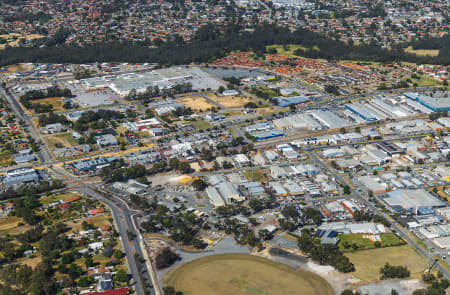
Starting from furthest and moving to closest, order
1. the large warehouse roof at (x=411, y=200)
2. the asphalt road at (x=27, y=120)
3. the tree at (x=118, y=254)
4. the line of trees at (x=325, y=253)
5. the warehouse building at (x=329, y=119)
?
the warehouse building at (x=329, y=119), the asphalt road at (x=27, y=120), the large warehouse roof at (x=411, y=200), the tree at (x=118, y=254), the line of trees at (x=325, y=253)

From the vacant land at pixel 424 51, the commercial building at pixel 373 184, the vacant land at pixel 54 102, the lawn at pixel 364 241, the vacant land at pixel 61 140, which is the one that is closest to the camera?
the lawn at pixel 364 241

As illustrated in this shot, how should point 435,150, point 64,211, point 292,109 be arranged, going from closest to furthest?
point 64,211
point 435,150
point 292,109

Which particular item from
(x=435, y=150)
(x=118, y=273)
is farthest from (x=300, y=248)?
(x=435, y=150)

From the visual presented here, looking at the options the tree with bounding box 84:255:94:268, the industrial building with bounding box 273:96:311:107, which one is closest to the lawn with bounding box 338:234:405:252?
the tree with bounding box 84:255:94:268

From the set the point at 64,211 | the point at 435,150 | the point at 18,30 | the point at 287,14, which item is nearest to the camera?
the point at 64,211

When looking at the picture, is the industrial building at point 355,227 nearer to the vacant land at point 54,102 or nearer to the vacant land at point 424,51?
the vacant land at point 54,102

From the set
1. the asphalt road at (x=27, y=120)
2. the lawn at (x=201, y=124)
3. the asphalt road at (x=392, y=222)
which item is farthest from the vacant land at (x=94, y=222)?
the lawn at (x=201, y=124)

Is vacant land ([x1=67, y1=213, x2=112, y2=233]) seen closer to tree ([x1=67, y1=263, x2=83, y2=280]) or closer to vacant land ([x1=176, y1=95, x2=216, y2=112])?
tree ([x1=67, y1=263, x2=83, y2=280])

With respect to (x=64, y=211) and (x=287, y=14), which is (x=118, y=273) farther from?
(x=287, y=14)
